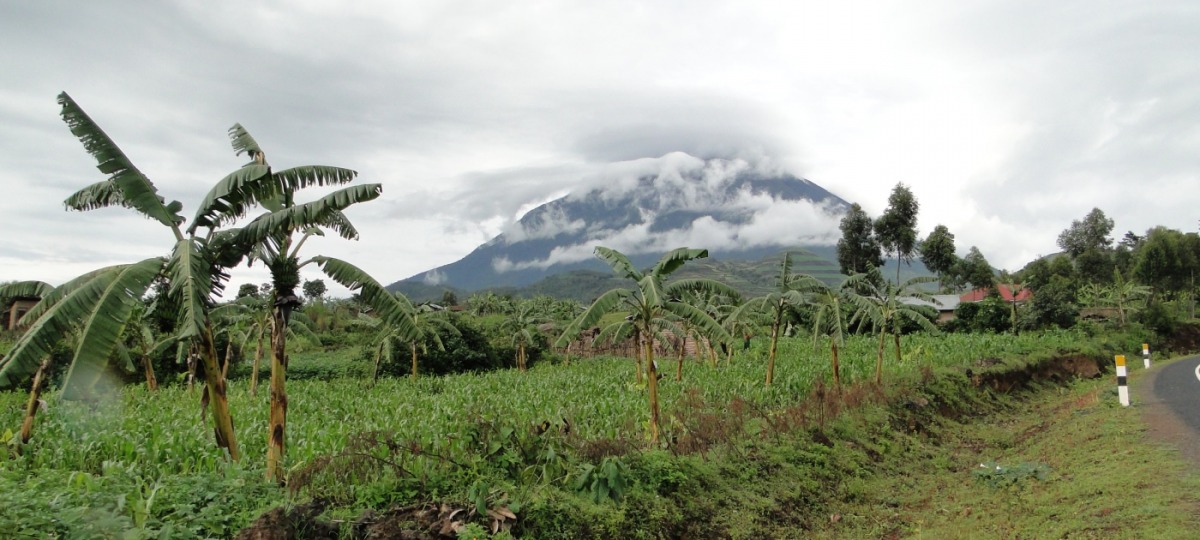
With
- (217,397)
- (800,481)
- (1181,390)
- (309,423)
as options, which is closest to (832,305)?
(1181,390)

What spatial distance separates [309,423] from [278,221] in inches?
272

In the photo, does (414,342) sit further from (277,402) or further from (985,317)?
(985,317)

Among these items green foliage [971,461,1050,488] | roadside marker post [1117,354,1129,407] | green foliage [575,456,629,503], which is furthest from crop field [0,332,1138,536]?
roadside marker post [1117,354,1129,407]

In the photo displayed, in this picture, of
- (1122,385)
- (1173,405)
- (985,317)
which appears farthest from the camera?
(985,317)

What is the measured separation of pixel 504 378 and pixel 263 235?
19874mm

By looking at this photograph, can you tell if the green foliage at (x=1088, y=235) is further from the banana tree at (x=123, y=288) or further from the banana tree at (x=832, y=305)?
the banana tree at (x=123, y=288)

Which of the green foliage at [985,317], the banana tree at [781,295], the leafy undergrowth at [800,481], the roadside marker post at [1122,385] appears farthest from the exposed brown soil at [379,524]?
the green foliage at [985,317]

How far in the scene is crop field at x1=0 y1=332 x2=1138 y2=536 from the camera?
200 inches

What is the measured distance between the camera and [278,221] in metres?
6.07

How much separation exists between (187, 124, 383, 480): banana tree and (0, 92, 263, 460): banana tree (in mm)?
111

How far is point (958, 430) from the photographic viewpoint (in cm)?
1270

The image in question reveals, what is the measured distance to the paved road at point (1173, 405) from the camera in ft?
27.3

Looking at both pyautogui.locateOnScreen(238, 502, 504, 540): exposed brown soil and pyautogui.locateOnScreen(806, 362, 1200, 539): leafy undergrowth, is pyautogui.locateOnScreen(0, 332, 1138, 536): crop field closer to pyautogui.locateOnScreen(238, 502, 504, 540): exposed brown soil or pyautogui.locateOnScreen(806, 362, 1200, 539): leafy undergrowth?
pyautogui.locateOnScreen(238, 502, 504, 540): exposed brown soil

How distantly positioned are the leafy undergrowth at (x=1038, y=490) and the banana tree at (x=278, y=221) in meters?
6.15
